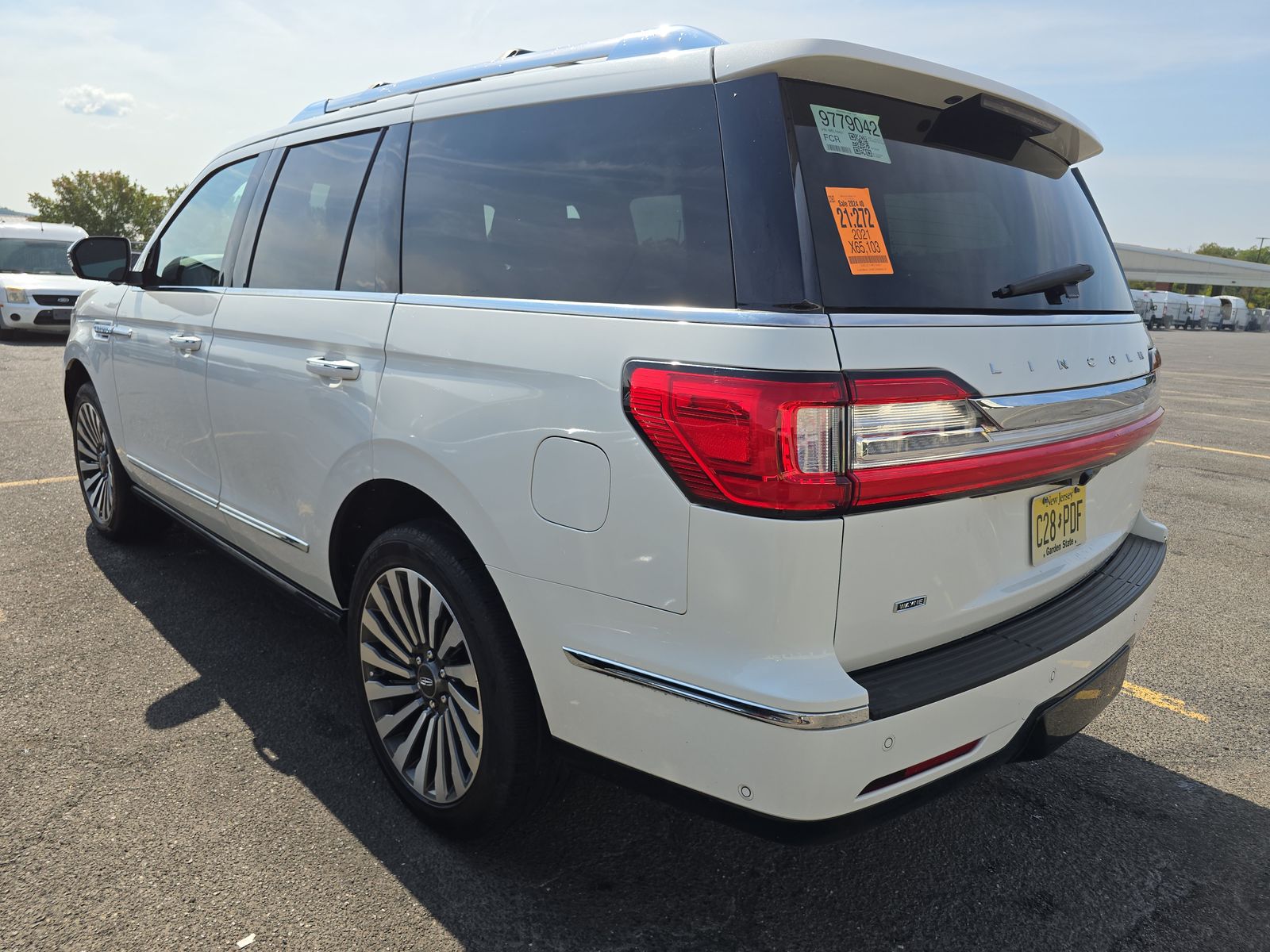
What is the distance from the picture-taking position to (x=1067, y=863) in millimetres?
2508

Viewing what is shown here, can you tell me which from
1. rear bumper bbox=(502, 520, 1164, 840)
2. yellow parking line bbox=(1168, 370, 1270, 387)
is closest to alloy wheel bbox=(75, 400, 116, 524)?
rear bumper bbox=(502, 520, 1164, 840)

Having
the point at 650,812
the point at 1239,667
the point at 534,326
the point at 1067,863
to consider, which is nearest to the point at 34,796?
the point at 650,812

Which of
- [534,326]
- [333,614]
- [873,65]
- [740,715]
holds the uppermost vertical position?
[873,65]

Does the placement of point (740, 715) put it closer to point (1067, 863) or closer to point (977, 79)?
point (1067, 863)

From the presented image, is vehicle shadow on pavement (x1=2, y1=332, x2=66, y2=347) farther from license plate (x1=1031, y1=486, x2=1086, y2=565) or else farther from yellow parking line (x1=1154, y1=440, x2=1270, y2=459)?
license plate (x1=1031, y1=486, x2=1086, y2=565)

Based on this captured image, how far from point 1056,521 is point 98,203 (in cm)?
5747

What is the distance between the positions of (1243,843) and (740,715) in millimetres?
1892

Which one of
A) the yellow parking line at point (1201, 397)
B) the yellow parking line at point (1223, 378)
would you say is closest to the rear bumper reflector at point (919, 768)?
the yellow parking line at point (1201, 397)

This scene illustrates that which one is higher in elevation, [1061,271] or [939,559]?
[1061,271]

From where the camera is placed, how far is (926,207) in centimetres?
202

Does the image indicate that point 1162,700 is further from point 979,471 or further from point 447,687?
point 447,687

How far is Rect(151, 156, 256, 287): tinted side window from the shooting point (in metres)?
3.58

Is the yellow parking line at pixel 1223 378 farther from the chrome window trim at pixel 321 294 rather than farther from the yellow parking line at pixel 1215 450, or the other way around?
the chrome window trim at pixel 321 294

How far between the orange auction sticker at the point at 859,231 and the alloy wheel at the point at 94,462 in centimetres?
403
